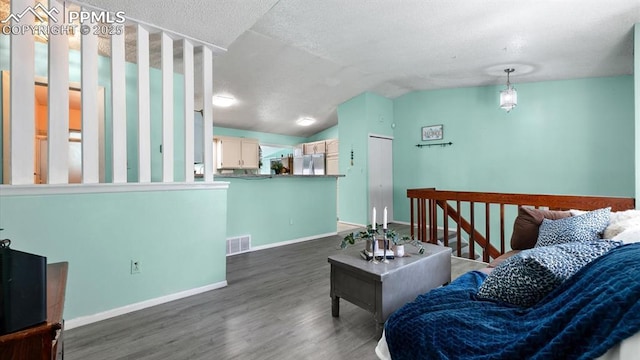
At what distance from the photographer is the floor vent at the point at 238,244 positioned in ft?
13.2

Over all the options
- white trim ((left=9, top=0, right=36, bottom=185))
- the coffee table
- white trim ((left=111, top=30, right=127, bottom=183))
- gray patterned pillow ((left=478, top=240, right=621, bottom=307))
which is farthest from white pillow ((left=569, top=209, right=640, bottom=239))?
white trim ((left=9, top=0, right=36, bottom=185))

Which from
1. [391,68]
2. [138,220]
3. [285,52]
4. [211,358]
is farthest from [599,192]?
[138,220]

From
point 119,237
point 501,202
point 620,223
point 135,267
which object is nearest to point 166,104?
point 119,237

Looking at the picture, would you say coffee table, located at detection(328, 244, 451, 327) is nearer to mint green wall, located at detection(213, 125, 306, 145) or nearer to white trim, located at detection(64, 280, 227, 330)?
white trim, located at detection(64, 280, 227, 330)

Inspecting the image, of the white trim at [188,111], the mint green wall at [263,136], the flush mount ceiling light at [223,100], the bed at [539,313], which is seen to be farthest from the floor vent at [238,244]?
the mint green wall at [263,136]

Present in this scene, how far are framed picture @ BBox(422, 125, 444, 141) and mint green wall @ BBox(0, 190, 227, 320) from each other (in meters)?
4.62

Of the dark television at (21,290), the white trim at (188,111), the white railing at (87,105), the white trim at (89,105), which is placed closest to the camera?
the dark television at (21,290)

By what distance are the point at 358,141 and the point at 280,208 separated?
2.45 meters

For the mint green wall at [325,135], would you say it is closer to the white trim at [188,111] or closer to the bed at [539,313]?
the white trim at [188,111]

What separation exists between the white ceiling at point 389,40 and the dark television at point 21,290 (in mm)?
2249

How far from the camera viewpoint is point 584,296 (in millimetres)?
981

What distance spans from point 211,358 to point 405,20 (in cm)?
349

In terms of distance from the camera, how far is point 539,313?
112 centimetres

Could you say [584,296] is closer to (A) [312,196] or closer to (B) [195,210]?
(B) [195,210]
